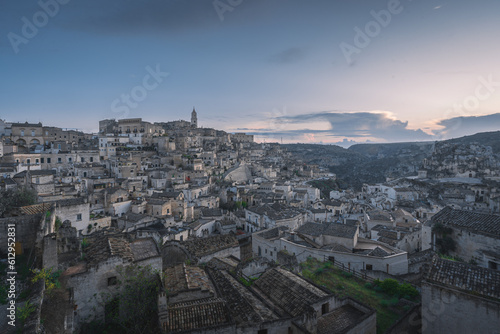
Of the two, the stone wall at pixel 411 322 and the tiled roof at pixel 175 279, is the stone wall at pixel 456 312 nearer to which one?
the stone wall at pixel 411 322

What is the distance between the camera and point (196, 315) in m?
8.98

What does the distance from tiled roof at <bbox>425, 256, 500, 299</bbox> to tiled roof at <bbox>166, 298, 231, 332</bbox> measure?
8.43 m

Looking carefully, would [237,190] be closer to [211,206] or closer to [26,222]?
[211,206]

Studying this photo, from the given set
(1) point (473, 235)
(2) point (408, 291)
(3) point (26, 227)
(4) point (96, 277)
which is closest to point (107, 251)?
(4) point (96, 277)

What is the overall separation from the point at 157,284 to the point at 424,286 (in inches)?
423

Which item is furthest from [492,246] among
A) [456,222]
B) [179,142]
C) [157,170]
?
[179,142]

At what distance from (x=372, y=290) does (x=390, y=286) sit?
95 cm

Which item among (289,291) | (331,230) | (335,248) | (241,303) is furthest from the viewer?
(331,230)

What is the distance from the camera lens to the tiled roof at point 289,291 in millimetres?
10667

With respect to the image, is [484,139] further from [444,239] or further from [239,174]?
[444,239]

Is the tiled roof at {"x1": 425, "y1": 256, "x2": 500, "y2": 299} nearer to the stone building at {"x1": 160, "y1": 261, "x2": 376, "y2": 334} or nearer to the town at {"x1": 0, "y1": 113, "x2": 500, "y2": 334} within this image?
the town at {"x1": 0, "y1": 113, "x2": 500, "y2": 334}

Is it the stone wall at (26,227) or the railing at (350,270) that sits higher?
the stone wall at (26,227)

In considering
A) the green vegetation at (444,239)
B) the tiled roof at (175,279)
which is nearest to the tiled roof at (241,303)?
the tiled roof at (175,279)

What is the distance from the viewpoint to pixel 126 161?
157ft
